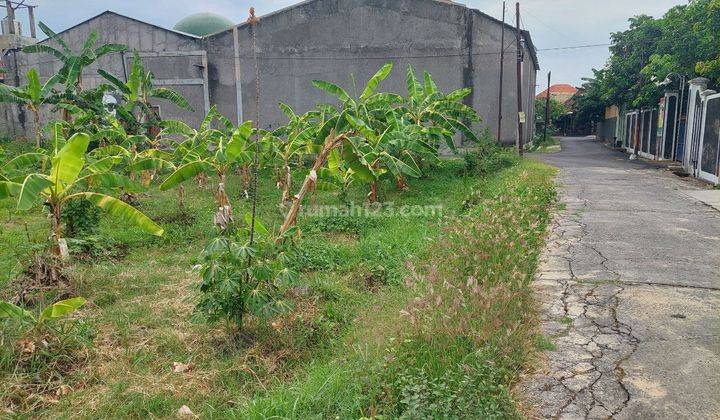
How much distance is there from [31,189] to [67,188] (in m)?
0.78

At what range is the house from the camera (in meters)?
19.7

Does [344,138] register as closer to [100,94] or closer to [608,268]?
[608,268]

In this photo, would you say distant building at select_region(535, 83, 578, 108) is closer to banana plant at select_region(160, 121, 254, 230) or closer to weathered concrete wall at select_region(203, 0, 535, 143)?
weathered concrete wall at select_region(203, 0, 535, 143)

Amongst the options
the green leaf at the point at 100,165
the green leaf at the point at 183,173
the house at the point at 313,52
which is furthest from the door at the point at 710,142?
the green leaf at the point at 100,165

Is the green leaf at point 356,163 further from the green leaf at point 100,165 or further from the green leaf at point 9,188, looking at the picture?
the green leaf at point 9,188

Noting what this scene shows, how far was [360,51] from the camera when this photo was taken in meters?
20.1

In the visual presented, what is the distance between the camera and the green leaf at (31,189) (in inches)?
170

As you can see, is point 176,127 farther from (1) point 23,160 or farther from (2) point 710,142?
(2) point 710,142

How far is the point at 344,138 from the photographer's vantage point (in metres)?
5.07

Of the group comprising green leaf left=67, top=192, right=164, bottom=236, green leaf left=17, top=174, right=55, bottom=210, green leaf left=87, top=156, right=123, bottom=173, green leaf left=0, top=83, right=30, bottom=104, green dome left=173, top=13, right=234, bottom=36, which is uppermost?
green dome left=173, top=13, right=234, bottom=36

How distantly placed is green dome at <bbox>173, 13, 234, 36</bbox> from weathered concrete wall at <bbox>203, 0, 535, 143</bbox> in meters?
4.81

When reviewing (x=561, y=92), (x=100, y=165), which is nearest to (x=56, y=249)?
(x=100, y=165)

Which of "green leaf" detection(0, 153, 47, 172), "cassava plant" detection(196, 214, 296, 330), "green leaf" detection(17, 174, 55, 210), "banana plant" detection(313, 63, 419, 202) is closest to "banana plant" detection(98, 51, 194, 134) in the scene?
"banana plant" detection(313, 63, 419, 202)

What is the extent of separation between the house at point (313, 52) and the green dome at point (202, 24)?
15.0 feet
